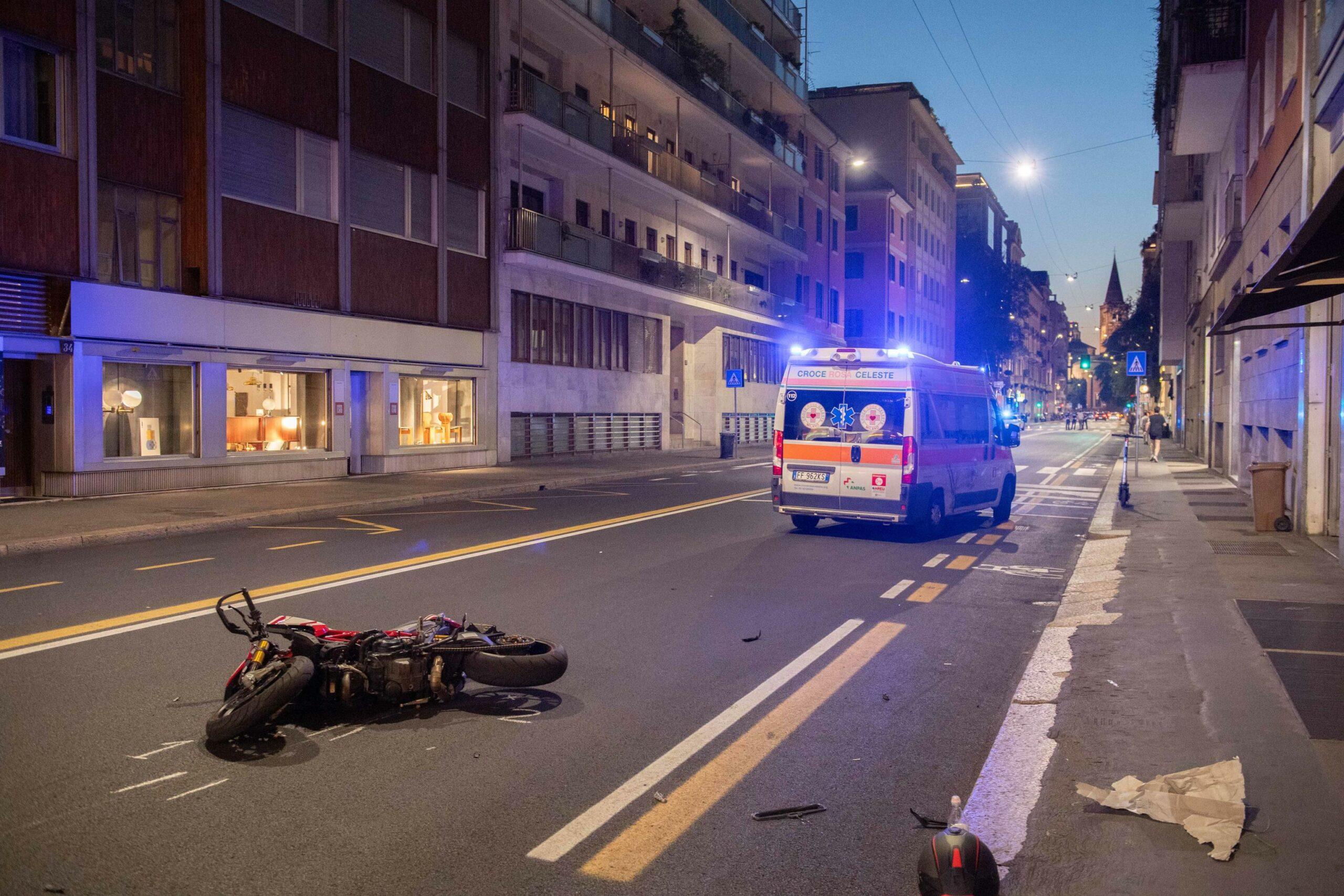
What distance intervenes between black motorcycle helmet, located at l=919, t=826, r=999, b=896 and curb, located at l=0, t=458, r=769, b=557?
37.9ft

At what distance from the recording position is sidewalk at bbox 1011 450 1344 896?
3.61 metres

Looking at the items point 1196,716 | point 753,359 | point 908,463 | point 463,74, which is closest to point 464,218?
point 463,74

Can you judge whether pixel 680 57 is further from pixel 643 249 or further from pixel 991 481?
pixel 991 481

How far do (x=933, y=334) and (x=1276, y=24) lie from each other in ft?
211

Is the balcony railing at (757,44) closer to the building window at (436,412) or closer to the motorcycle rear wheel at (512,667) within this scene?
the building window at (436,412)

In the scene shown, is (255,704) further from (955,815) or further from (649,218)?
(649,218)

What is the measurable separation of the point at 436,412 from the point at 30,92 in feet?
37.9

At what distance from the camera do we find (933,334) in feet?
258

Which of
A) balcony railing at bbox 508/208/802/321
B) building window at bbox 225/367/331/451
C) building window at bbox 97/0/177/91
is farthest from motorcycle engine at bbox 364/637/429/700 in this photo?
balcony railing at bbox 508/208/802/321

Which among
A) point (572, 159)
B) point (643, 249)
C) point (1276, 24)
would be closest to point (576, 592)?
point (1276, 24)

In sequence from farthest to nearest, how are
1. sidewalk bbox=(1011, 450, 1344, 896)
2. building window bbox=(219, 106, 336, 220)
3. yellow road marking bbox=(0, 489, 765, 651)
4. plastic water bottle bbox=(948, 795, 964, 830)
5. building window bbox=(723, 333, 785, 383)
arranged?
building window bbox=(723, 333, 785, 383) → building window bbox=(219, 106, 336, 220) → yellow road marking bbox=(0, 489, 765, 651) → sidewalk bbox=(1011, 450, 1344, 896) → plastic water bottle bbox=(948, 795, 964, 830)

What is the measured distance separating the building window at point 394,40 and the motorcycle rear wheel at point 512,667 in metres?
20.8

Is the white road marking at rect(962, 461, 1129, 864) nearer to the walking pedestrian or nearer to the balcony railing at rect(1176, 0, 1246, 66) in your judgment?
the balcony railing at rect(1176, 0, 1246, 66)

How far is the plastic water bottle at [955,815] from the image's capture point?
3273 mm
